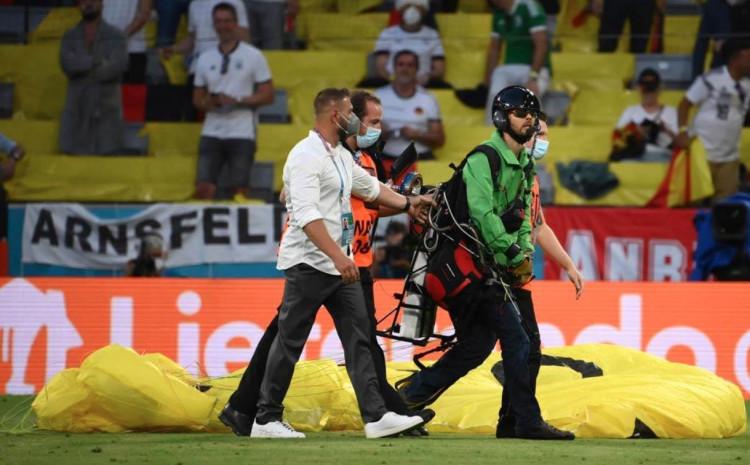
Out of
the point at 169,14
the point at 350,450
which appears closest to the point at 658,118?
the point at 169,14

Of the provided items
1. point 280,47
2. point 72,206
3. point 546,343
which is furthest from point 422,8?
point 546,343

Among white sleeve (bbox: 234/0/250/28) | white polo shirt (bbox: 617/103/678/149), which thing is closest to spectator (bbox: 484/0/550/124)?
white polo shirt (bbox: 617/103/678/149)

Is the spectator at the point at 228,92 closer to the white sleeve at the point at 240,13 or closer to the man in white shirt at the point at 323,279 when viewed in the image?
the white sleeve at the point at 240,13

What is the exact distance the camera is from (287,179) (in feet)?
28.0

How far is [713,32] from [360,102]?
28.8 ft

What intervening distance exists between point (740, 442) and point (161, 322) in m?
5.73

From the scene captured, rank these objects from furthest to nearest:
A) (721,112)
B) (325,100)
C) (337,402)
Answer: (721,112), (337,402), (325,100)

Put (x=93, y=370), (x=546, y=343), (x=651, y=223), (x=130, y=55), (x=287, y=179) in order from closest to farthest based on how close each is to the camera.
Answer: (x=287, y=179) → (x=93, y=370) → (x=546, y=343) → (x=651, y=223) → (x=130, y=55)

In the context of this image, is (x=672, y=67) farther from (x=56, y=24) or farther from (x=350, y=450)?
(x=350, y=450)

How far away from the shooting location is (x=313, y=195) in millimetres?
8359

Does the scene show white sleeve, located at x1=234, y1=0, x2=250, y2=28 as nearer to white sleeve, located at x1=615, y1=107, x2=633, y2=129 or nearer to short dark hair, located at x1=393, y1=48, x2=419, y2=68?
short dark hair, located at x1=393, y1=48, x2=419, y2=68

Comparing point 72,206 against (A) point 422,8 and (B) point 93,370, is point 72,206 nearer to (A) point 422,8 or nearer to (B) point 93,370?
(A) point 422,8

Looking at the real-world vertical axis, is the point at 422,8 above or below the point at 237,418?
above

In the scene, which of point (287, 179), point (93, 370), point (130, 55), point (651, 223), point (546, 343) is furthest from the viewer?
point (130, 55)
